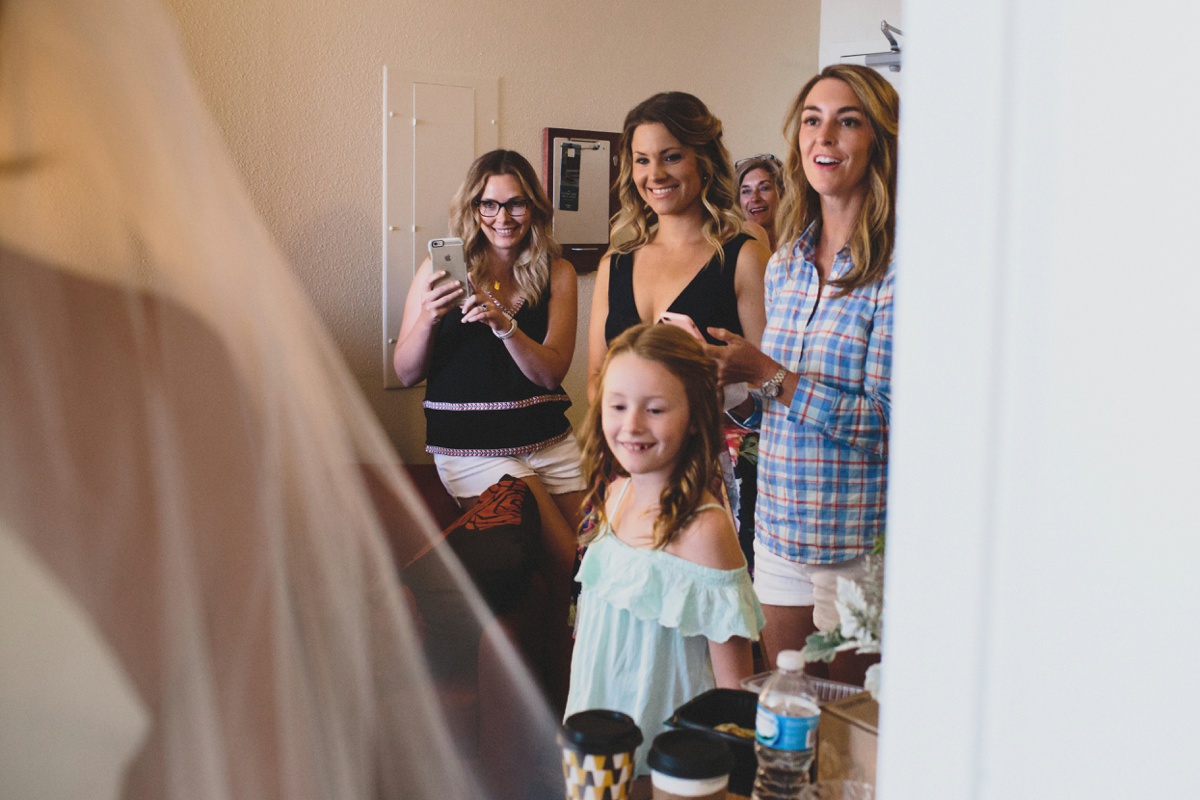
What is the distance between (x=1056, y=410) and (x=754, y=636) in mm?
469

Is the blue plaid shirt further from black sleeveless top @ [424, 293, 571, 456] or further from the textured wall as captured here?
the textured wall

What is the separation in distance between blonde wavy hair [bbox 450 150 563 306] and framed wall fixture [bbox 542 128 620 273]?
0.02 meters

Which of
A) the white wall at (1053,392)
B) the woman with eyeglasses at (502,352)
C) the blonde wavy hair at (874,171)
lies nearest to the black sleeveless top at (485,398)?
the woman with eyeglasses at (502,352)

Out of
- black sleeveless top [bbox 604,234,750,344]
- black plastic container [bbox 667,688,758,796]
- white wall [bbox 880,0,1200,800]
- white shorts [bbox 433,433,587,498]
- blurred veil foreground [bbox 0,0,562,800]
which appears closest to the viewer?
white wall [bbox 880,0,1200,800]

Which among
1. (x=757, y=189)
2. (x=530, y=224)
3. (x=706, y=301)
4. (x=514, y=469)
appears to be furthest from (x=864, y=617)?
(x=530, y=224)

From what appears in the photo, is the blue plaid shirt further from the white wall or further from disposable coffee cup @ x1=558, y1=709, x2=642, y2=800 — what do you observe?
the white wall

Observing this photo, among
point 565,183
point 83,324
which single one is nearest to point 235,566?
point 83,324

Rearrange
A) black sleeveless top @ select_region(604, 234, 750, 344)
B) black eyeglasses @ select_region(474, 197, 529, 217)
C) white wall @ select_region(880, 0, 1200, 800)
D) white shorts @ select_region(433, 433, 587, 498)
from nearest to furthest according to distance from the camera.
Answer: white wall @ select_region(880, 0, 1200, 800)
black sleeveless top @ select_region(604, 234, 750, 344)
white shorts @ select_region(433, 433, 587, 498)
black eyeglasses @ select_region(474, 197, 529, 217)

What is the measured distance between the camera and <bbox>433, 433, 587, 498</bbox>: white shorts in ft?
3.16

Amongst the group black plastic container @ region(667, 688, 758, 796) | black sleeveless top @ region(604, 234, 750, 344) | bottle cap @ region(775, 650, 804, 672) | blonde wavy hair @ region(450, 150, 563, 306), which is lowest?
black plastic container @ region(667, 688, 758, 796)

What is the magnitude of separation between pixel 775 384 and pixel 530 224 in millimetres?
466

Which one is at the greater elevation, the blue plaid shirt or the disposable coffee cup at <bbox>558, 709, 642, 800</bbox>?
the blue plaid shirt

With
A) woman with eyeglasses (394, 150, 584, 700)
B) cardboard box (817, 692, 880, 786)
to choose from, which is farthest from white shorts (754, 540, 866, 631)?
woman with eyeglasses (394, 150, 584, 700)

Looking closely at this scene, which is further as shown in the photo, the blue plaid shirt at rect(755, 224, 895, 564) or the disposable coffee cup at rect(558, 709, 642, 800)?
the blue plaid shirt at rect(755, 224, 895, 564)
